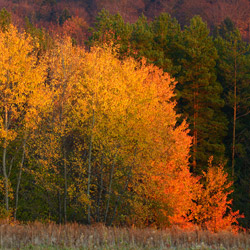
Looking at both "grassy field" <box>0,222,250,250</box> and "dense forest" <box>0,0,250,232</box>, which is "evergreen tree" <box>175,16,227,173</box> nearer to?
"dense forest" <box>0,0,250,232</box>

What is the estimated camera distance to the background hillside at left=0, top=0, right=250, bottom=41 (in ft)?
205

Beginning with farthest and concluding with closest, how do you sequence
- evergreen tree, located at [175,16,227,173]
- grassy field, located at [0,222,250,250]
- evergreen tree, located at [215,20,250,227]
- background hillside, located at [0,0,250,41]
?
background hillside, located at [0,0,250,41] → evergreen tree, located at [215,20,250,227] → evergreen tree, located at [175,16,227,173] → grassy field, located at [0,222,250,250]

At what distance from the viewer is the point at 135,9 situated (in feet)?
232

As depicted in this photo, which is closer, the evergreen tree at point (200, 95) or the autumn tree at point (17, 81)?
the autumn tree at point (17, 81)

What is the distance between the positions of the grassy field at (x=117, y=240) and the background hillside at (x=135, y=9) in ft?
174

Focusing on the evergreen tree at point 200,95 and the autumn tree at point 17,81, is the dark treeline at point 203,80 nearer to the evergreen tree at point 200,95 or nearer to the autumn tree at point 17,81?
the evergreen tree at point 200,95

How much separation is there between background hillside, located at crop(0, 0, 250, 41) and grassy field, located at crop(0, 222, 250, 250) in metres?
53.2

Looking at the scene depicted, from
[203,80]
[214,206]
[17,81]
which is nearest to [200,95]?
[203,80]

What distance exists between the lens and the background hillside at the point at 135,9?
62.4 metres

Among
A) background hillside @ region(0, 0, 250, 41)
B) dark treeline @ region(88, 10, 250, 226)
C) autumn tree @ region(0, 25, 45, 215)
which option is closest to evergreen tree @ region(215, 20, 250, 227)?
dark treeline @ region(88, 10, 250, 226)

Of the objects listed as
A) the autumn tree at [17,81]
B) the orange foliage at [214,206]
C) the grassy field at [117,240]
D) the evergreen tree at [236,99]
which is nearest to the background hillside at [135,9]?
the evergreen tree at [236,99]

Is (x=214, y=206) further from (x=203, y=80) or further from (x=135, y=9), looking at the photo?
(x=135, y=9)

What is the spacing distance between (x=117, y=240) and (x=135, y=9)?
6645 centimetres

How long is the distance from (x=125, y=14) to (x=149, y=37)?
30.9 m
